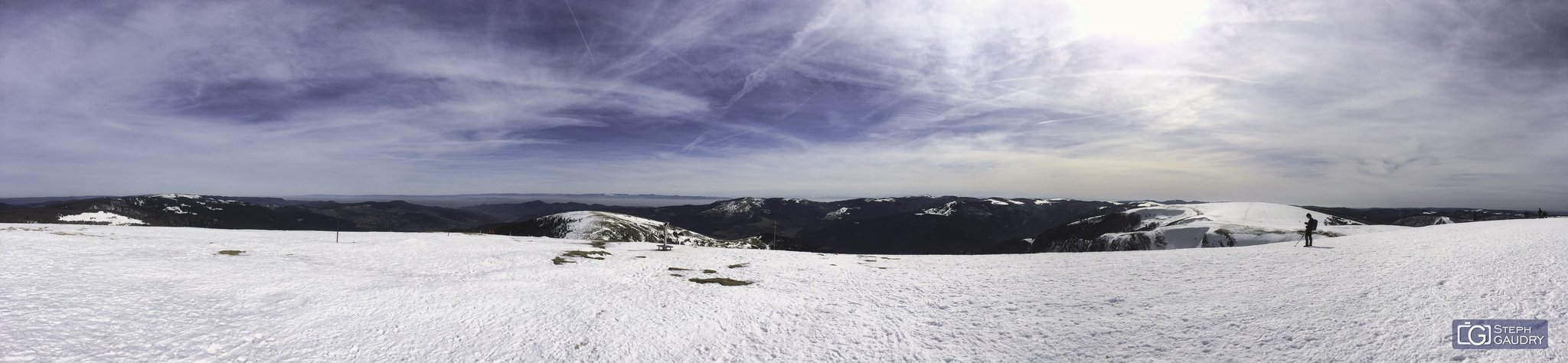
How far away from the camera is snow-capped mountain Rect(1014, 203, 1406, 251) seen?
6981 centimetres

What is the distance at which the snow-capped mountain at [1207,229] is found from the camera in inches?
2749

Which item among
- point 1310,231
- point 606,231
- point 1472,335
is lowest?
point 606,231

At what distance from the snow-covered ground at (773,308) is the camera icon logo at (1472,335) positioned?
0.32 m

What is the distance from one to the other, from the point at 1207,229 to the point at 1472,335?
103 meters

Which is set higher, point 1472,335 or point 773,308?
point 1472,335

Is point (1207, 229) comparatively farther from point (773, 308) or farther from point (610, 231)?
point (610, 231)

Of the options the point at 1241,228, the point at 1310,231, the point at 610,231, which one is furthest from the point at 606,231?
the point at 1310,231

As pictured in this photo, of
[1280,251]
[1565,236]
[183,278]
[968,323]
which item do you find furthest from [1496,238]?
→ [183,278]

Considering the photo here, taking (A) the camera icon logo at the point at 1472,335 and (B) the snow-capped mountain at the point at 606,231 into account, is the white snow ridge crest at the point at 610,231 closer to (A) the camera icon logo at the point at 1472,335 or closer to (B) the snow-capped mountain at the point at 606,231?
(B) the snow-capped mountain at the point at 606,231

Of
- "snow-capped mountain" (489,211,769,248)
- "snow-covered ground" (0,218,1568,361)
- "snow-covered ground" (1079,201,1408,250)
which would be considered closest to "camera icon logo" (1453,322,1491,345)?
"snow-covered ground" (0,218,1568,361)

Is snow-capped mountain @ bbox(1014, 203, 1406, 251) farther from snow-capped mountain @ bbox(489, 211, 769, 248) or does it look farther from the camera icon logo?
snow-capped mountain @ bbox(489, 211, 769, 248)

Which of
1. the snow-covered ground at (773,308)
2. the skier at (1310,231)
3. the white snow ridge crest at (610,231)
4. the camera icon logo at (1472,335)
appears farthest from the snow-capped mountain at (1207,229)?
the white snow ridge crest at (610,231)

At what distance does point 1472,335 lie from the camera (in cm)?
971

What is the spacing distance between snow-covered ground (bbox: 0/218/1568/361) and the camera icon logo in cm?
32
